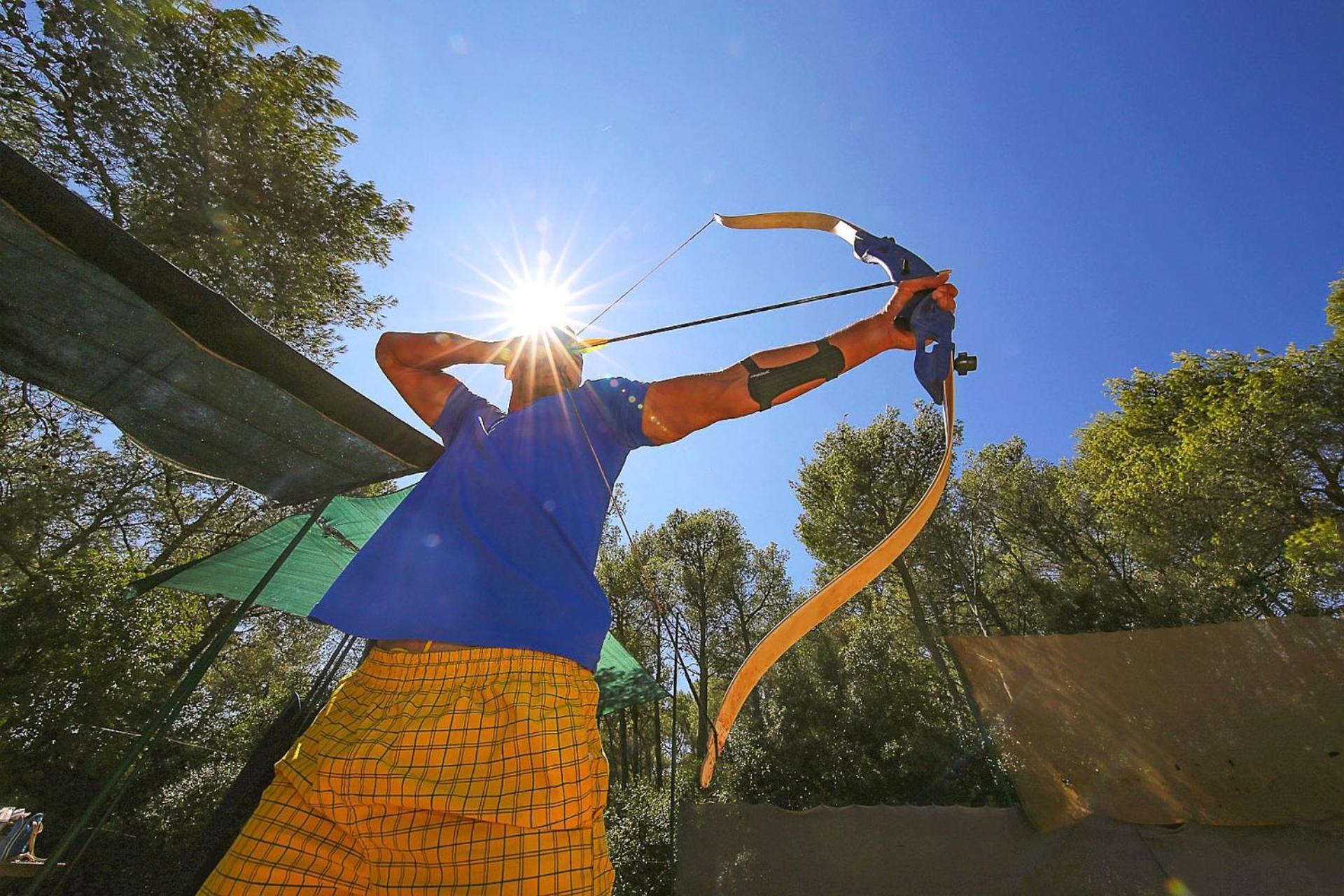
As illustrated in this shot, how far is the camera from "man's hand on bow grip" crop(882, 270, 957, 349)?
1.48 meters

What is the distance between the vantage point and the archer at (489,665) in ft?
2.87

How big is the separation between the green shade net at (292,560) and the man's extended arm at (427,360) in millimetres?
2636

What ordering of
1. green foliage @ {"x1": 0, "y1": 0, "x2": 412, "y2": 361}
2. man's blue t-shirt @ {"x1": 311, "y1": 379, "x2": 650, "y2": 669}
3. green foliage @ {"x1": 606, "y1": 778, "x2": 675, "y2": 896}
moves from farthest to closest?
green foliage @ {"x1": 606, "y1": 778, "x2": 675, "y2": 896} < green foliage @ {"x1": 0, "y1": 0, "x2": 412, "y2": 361} < man's blue t-shirt @ {"x1": 311, "y1": 379, "x2": 650, "y2": 669}

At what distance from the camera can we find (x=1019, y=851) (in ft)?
13.7

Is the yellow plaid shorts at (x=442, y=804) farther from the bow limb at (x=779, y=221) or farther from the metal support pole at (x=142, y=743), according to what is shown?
the bow limb at (x=779, y=221)

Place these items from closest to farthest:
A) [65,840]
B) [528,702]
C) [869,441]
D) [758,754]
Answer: [528,702], [65,840], [758,754], [869,441]

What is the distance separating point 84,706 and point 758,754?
10.6m

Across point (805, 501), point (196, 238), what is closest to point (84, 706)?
point (196, 238)

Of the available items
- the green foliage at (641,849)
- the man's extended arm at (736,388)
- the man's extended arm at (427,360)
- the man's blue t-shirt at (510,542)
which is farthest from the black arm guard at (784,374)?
the green foliage at (641,849)

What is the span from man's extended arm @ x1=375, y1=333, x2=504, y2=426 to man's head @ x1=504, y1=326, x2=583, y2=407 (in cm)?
14

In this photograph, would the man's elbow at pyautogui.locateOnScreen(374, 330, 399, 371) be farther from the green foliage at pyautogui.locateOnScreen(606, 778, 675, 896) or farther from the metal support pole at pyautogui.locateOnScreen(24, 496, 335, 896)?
the green foliage at pyautogui.locateOnScreen(606, 778, 675, 896)

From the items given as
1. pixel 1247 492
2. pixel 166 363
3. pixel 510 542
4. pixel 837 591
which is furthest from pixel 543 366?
→ pixel 1247 492

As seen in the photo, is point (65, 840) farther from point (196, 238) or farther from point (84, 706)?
point (84, 706)

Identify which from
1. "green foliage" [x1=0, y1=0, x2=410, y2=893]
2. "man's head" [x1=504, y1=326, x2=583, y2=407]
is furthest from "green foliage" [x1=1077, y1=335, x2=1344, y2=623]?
"green foliage" [x1=0, y1=0, x2=410, y2=893]
